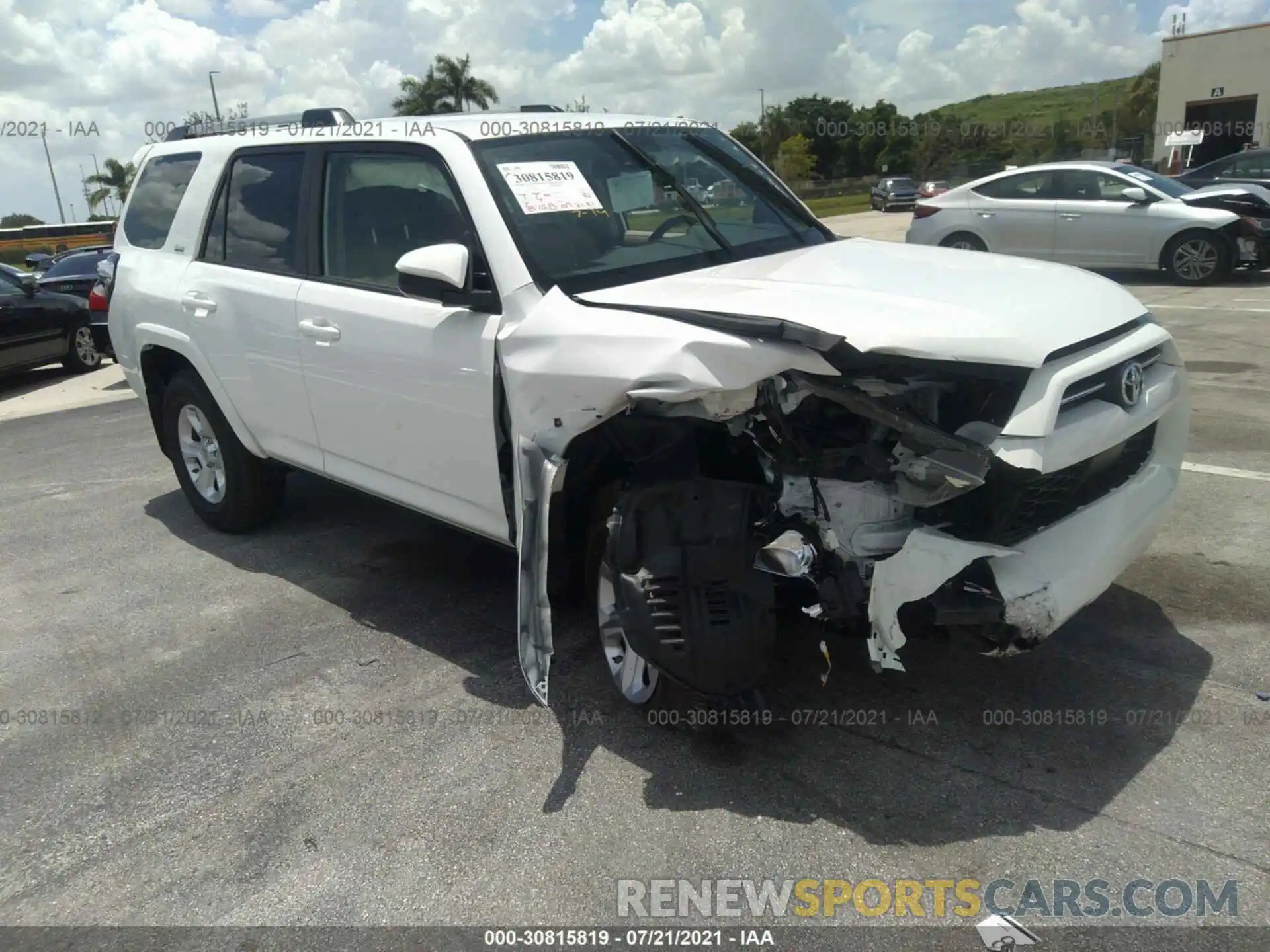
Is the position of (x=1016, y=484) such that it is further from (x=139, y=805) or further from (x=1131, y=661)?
(x=139, y=805)

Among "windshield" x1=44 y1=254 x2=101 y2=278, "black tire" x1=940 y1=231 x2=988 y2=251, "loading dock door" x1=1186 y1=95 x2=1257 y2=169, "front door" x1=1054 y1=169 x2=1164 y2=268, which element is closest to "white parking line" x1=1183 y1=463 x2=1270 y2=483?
"front door" x1=1054 y1=169 x2=1164 y2=268

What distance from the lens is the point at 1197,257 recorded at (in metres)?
13.0

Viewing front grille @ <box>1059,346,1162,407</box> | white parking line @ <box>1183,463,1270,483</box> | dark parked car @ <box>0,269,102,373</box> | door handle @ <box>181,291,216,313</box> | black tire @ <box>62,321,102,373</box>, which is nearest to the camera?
front grille @ <box>1059,346,1162,407</box>

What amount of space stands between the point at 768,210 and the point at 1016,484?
2.10 metres

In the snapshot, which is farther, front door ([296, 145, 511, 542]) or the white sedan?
the white sedan

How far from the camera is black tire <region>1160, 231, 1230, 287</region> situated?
12883mm

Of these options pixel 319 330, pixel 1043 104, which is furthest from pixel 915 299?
pixel 1043 104

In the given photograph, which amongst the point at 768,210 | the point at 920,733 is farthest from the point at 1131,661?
the point at 768,210

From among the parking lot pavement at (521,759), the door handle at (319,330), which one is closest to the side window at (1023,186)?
the parking lot pavement at (521,759)

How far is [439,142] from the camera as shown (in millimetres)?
3994

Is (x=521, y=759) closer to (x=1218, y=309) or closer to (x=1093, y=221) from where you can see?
(x=1218, y=309)

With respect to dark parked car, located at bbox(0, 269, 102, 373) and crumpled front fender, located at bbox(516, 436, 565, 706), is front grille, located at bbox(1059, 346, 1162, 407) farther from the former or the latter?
dark parked car, located at bbox(0, 269, 102, 373)

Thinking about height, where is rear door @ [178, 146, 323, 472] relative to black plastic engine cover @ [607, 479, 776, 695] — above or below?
above

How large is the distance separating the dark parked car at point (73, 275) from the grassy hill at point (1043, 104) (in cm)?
9890
